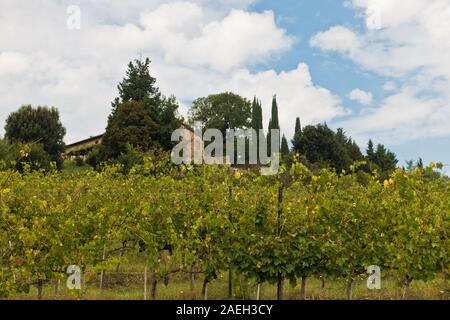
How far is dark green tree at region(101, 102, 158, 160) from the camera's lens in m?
42.6

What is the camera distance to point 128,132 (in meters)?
42.6

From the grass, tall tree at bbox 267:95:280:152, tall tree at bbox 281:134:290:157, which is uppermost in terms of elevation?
tall tree at bbox 267:95:280:152

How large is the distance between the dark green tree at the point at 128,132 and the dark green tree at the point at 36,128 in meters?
6.43

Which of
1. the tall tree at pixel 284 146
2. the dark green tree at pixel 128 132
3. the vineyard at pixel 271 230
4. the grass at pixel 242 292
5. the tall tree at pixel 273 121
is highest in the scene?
the tall tree at pixel 273 121

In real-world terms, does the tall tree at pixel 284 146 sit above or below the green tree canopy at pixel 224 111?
below

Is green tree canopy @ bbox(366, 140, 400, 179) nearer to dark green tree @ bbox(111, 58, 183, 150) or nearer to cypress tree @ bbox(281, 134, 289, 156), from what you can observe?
cypress tree @ bbox(281, 134, 289, 156)

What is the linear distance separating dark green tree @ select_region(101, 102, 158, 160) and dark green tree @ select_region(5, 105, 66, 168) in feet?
21.1

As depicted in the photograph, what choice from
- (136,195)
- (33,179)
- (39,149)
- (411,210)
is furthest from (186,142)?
(411,210)

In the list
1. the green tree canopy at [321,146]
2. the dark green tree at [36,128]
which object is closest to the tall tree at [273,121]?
the green tree canopy at [321,146]

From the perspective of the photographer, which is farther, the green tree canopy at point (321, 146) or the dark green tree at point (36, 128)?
the green tree canopy at point (321, 146)

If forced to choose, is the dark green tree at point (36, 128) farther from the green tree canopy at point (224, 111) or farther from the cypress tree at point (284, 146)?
the cypress tree at point (284, 146)

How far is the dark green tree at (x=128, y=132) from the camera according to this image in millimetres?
42594

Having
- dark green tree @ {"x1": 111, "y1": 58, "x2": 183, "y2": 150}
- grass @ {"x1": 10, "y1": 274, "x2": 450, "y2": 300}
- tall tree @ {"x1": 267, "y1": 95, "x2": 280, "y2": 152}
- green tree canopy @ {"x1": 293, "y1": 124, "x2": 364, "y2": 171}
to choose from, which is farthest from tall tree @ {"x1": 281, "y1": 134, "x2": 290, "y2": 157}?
grass @ {"x1": 10, "y1": 274, "x2": 450, "y2": 300}
